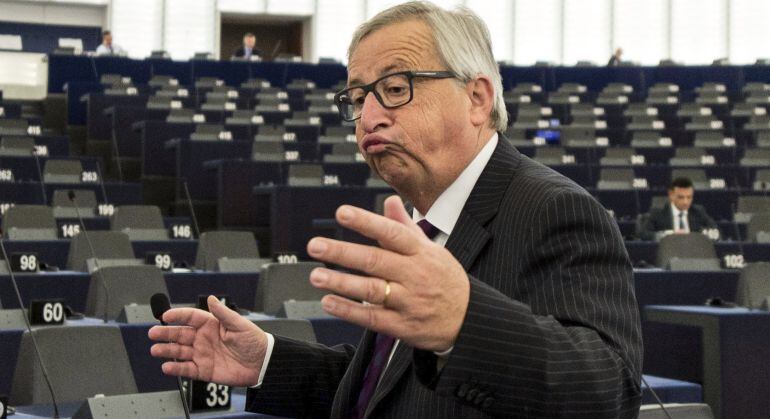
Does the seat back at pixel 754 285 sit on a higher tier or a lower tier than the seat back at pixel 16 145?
lower

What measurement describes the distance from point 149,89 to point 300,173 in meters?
6.07

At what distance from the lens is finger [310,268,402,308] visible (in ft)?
3.80

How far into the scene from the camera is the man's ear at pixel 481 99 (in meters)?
1.64

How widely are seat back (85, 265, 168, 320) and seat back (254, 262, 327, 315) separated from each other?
0.55 meters

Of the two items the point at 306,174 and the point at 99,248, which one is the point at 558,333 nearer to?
the point at 99,248

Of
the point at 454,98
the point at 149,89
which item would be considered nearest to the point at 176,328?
the point at 454,98

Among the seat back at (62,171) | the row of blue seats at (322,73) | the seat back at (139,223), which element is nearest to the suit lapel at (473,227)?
the seat back at (139,223)

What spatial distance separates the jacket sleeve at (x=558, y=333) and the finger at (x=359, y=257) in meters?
0.13

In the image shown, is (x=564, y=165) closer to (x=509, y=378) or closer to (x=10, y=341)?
(x=10, y=341)

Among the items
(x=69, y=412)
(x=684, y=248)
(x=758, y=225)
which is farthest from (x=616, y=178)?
(x=69, y=412)

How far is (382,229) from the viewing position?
3.82 ft

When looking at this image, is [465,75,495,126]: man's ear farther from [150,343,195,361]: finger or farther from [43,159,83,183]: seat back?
[43,159,83,183]: seat back

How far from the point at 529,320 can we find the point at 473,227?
273mm

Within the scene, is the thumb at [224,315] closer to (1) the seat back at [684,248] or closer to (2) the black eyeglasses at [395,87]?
(2) the black eyeglasses at [395,87]
